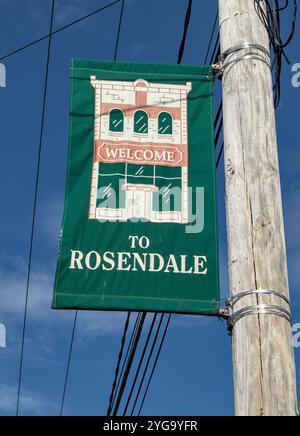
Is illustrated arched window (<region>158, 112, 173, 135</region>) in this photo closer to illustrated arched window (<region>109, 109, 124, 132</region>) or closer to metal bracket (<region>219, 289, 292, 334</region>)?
illustrated arched window (<region>109, 109, 124, 132</region>)

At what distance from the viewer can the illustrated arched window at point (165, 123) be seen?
555 centimetres

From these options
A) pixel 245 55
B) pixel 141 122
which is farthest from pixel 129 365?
pixel 245 55

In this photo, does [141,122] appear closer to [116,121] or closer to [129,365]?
[116,121]

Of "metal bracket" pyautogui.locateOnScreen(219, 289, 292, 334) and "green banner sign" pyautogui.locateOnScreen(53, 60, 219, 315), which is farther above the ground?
"green banner sign" pyautogui.locateOnScreen(53, 60, 219, 315)

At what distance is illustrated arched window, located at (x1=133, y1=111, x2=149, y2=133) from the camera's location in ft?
18.2

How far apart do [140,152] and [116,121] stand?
324 millimetres

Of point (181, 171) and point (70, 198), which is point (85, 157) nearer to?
point (70, 198)

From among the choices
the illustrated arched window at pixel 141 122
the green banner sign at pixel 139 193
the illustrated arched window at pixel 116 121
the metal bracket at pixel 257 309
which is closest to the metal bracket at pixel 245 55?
the green banner sign at pixel 139 193

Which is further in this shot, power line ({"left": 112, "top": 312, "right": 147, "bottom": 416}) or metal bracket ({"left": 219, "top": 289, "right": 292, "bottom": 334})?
power line ({"left": 112, "top": 312, "right": 147, "bottom": 416})

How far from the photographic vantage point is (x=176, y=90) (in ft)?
18.7

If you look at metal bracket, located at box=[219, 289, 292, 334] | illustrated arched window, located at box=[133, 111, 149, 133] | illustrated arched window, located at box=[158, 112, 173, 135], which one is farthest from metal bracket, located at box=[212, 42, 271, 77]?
metal bracket, located at box=[219, 289, 292, 334]

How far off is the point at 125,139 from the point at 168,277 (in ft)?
3.85

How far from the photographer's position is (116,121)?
555cm

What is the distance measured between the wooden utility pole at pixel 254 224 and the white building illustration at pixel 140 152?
16.2 inches
